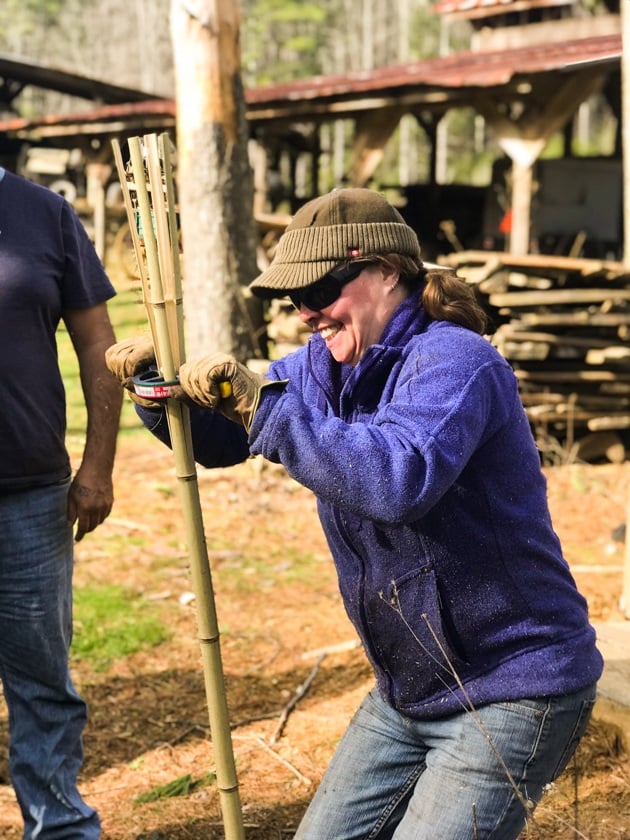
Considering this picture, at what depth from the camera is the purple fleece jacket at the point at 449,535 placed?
77.9 inches

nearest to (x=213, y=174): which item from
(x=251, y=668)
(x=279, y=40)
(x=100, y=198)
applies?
(x=251, y=668)

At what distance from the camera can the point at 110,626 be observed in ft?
18.6

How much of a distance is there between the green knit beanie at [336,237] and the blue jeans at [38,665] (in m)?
1.31

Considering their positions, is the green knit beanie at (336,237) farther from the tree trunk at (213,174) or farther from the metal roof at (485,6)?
the metal roof at (485,6)

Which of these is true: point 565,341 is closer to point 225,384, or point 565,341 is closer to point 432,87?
point 432,87

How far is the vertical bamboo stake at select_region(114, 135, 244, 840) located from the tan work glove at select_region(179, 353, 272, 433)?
0.17 meters

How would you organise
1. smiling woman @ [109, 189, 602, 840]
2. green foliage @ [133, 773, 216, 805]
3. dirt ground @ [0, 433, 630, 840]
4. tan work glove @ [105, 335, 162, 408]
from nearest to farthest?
1. smiling woman @ [109, 189, 602, 840]
2. tan work glove @ [105, 335, 162, 408]
3. dirt ground @ [0, 433, 630, 840]
4. green foliage @ [133, 773, 216, 805]

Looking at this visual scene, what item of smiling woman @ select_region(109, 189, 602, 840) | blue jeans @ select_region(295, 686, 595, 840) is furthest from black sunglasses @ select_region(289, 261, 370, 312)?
blue jeans @ select_region(295, 686, 595, 840)

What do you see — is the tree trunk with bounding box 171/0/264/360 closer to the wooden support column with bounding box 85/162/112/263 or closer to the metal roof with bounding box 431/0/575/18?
the wooden support column with bounding box 85/162/112/263

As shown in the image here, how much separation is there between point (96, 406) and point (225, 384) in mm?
1449

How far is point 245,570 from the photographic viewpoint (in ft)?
21.7

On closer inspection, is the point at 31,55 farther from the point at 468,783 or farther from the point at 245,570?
the point at 468,783

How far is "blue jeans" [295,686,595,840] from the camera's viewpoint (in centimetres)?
217

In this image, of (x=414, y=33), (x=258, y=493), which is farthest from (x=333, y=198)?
(x=414, y=33)
